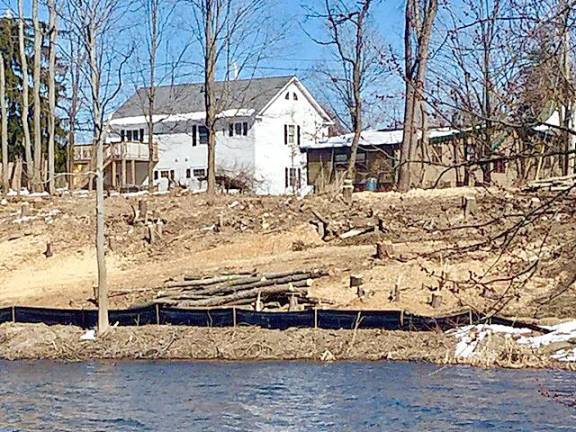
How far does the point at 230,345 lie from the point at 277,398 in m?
5.41

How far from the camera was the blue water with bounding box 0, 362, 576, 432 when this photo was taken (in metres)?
14.1

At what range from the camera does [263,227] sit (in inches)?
1178

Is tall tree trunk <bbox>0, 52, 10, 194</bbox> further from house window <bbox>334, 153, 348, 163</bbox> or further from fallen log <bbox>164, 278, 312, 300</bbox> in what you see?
fallen log <bbox>164, 278, 312, 300</bbox>

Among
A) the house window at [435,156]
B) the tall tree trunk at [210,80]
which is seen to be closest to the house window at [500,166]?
the house window at [435,156]

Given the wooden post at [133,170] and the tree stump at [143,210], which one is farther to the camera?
the wooden post at [133,170]

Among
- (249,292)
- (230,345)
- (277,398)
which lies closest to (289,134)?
(249,292)

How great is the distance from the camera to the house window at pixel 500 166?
17.3 ft

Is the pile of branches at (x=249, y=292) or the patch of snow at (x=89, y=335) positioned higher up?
the pile of branches at (x=249, y=292)

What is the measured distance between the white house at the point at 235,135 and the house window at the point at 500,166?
46.1 m

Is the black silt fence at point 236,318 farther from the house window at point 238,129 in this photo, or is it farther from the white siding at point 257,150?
the house window at point 238,129

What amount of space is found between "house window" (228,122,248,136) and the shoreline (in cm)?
3303

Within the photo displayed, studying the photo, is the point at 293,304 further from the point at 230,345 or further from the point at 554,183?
the point at 554,183

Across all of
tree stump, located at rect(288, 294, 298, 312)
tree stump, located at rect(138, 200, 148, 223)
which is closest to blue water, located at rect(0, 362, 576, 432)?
tree stump, located at rect(288, 294, 298, 312)

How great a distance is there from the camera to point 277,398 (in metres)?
16.2
